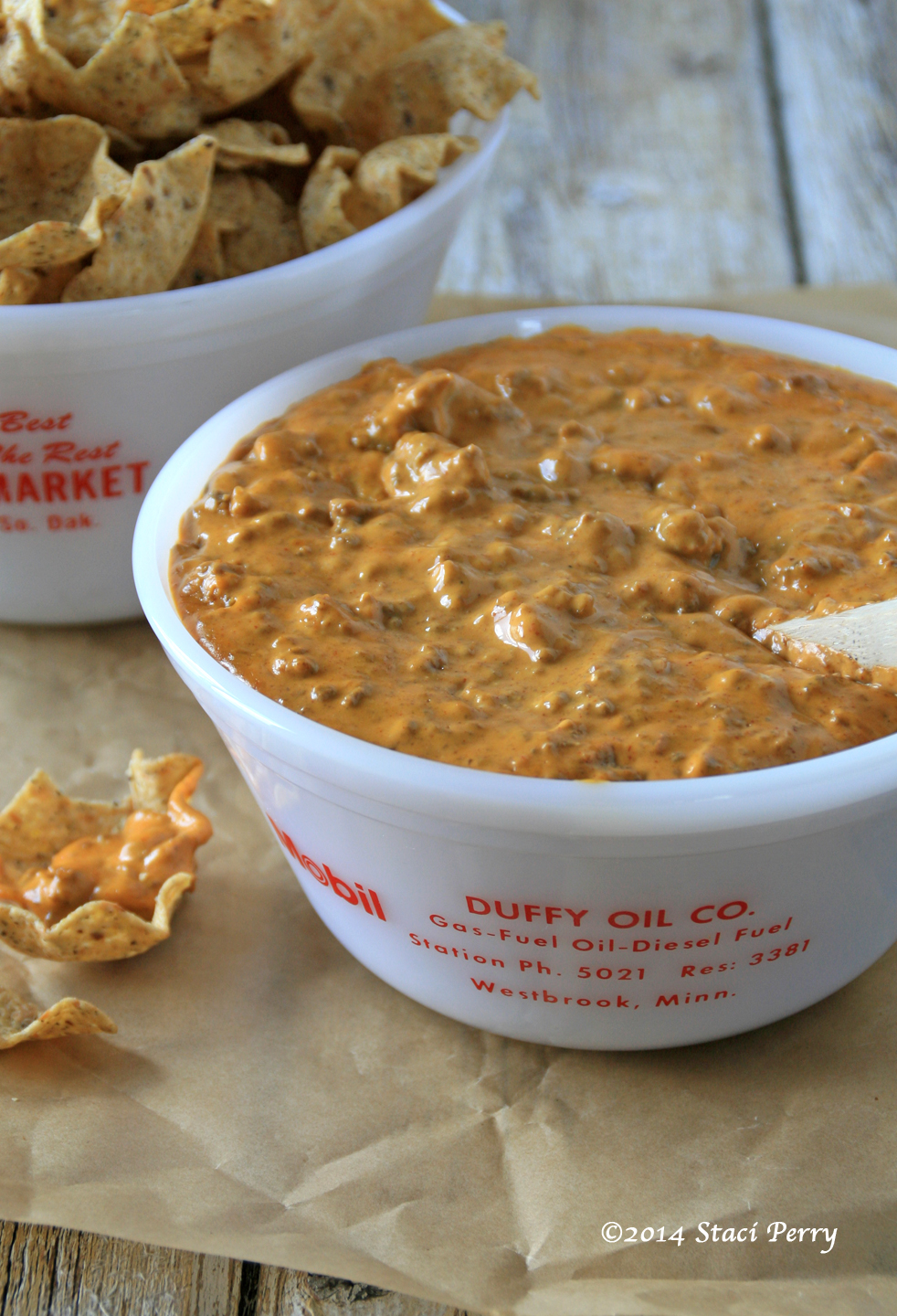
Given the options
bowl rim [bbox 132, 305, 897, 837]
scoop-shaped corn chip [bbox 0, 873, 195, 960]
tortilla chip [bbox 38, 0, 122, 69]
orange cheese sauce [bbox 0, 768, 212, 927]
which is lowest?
orange cheese sauce [bbox 0, 768, 212, 927]

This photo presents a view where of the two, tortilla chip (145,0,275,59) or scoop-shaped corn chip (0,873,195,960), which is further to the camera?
tortilla chip (145,0,275,59)

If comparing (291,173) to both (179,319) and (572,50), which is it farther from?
(572,50)

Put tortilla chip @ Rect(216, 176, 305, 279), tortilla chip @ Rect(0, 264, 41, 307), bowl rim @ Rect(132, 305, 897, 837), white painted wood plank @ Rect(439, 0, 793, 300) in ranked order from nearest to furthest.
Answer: bowl rim @ Rect(132, 305, 897, 837)
tortilla chip @ Rect(0, 264, 41, 307)
tortilla chip @ Rect(216, 176, 305, 279)
white painted wood plank @ Rect(439, 0, 793, 300)

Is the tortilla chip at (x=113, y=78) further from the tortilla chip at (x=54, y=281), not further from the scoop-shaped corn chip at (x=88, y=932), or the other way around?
the scoop-shaped corn chip at (x=88, y=932)

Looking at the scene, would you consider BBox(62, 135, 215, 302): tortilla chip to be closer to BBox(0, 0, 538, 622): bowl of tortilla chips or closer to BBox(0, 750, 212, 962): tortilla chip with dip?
BBox(0, 0, 538, 622): bowl of tortilla chips

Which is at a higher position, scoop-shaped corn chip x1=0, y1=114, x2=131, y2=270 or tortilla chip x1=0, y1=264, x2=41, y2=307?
scoop-shaped corn chip x1=0, y1=114, x2=131, y2=270

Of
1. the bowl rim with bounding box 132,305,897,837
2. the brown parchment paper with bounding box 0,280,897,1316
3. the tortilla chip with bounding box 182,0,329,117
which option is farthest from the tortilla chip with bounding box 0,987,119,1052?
the tortilla chip with bounding box 182,0,329,117

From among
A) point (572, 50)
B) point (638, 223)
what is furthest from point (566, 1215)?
point (572, 50)
